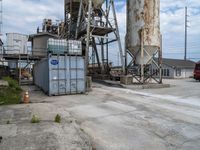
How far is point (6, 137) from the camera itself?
20.7 ft

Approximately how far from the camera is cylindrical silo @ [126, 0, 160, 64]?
23406 millimetres

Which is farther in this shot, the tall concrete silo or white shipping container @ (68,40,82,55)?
the tall concrete silo

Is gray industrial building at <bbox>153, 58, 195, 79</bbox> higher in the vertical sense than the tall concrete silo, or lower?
lower

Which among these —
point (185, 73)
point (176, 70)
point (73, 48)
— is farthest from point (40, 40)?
point (185, 73)

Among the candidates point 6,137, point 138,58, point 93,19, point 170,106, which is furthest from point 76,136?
point 93,19

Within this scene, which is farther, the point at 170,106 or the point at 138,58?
the point at 138,58

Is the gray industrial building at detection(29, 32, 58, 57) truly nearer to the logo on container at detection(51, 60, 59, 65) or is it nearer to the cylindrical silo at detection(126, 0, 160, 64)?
the cylindrical silo at detection(126, 0, 160, 64)

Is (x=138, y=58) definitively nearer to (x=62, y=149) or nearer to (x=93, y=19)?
(x=93, y=19)

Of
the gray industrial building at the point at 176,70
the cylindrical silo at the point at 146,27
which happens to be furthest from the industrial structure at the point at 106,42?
the gray industrial building at the point at 176,70

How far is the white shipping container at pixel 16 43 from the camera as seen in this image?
32938 mm

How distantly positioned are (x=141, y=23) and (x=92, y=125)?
56.2 feet

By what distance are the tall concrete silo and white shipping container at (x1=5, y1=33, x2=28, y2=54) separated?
1667 centimetres

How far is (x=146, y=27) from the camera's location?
23.4 meters

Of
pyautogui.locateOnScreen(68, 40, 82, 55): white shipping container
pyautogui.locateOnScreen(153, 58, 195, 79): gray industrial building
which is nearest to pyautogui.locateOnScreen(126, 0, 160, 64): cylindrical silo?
pyautogui.locateOnScreen(68, 40, 82, 55): white shipping container
